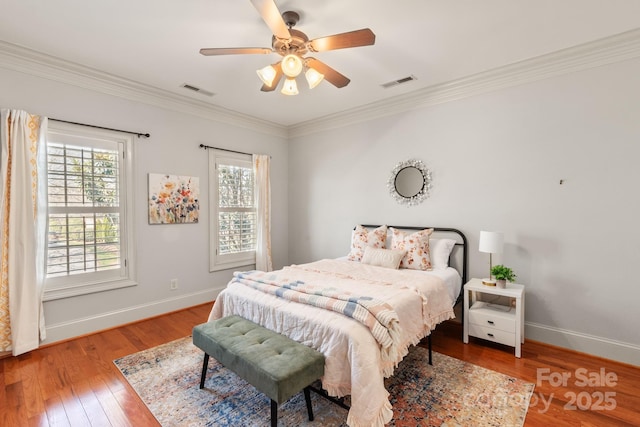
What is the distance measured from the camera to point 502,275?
9.14ft

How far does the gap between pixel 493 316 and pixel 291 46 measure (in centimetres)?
292

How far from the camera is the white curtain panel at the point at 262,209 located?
4.62 m

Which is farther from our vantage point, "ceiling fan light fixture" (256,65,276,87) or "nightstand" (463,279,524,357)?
"nightstand" (463,279,524,357)

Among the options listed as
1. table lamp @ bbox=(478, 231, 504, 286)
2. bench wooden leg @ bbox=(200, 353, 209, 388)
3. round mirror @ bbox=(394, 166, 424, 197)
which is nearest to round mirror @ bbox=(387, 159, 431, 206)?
round mirror @ bbox=(394, 166, 424, 197)

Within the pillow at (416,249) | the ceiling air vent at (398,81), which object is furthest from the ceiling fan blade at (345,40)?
the pillow at (416,249)

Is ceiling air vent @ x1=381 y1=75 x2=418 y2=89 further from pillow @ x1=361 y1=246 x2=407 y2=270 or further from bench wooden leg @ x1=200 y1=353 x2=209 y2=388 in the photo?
bench wooden leg @ x1=200 y1=353 x2=209 y2=388

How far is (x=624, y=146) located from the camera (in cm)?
251

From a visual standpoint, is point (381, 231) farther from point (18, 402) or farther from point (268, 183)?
point (18, 402)

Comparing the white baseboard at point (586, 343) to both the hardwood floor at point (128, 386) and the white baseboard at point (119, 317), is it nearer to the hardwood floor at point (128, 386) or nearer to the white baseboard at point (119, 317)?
the hardwood floor at point (128, 386)

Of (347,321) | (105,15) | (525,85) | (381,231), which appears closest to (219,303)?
(347,321)

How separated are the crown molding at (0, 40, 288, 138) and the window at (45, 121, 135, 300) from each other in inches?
18.1

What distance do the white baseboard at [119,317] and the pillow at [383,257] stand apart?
2.31m

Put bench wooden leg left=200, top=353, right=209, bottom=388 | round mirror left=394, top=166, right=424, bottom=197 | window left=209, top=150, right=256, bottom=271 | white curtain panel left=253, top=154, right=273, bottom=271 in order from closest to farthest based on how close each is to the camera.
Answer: bench wooden leg left=200, top=353, right=209, bottom=388
round mirror left=394, top=166, right=424, bottom=197
window left=209, top=150, right=256, bottom=271
white curtain panel left=253, top=154, right=273, bottom=271

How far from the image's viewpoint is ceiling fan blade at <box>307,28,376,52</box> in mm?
1844
